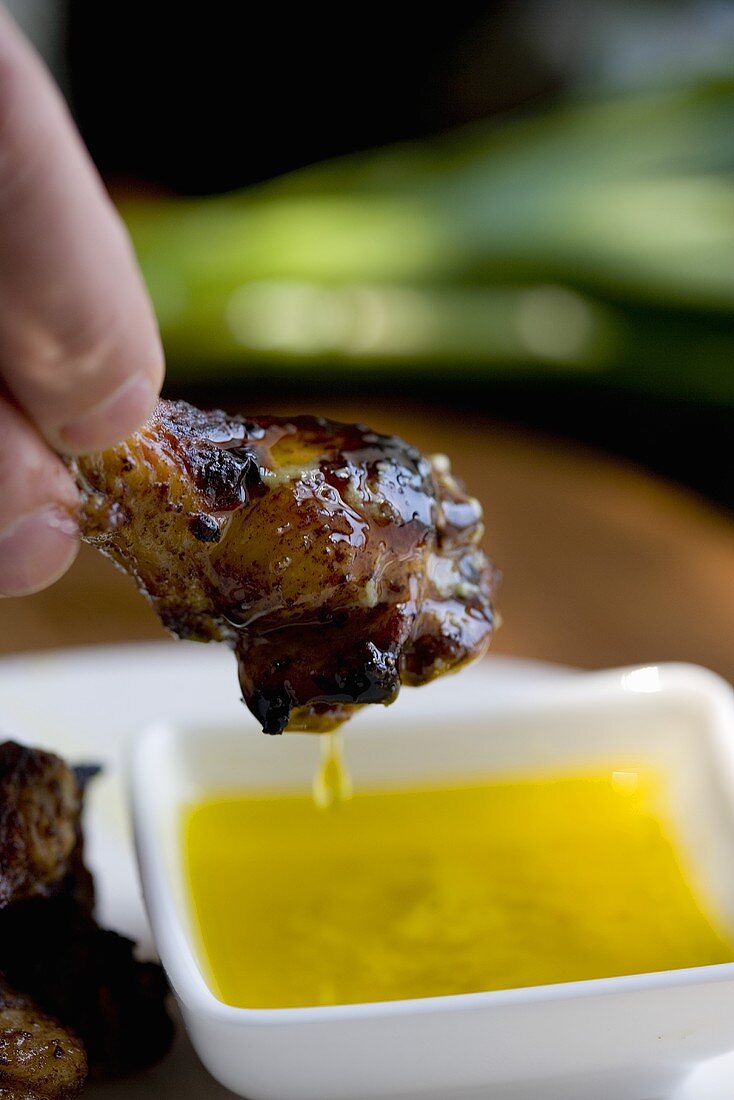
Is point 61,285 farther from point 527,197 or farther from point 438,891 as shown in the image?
point 527,197

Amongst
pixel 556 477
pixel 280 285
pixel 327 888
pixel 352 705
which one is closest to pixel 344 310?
pixel 280 285

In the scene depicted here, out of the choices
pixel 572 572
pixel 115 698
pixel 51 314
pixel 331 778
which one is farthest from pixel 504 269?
pixel 51 314

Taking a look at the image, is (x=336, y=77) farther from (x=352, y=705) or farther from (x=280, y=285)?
(x=352, y=705)

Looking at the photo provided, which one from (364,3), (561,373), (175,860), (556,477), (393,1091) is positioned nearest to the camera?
(393,1091)

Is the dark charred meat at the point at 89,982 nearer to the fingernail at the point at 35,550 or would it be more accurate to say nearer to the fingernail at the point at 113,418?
the fingernail at the point at 35,550

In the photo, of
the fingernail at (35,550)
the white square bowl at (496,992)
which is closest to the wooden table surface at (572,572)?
the white square bowl at (496,992)
